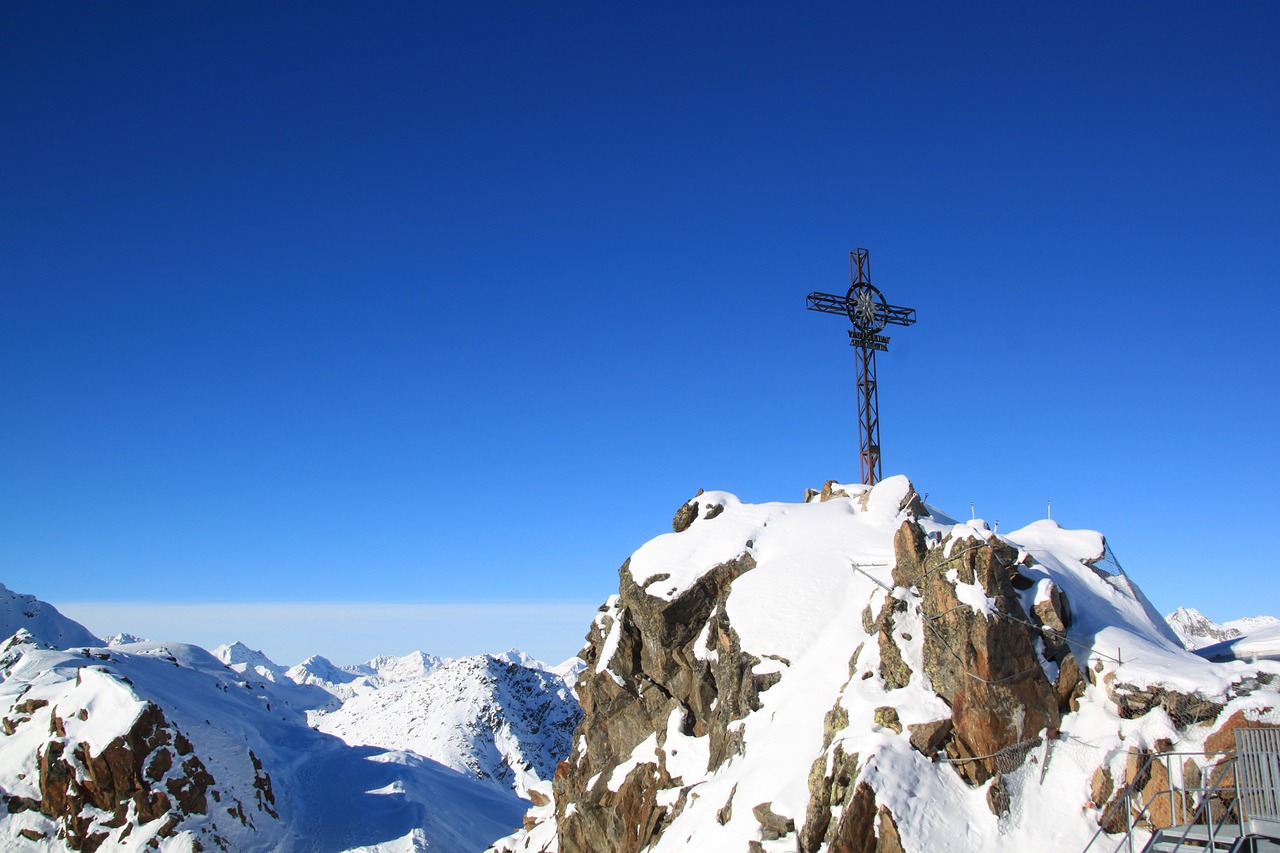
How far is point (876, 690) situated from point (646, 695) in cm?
1383

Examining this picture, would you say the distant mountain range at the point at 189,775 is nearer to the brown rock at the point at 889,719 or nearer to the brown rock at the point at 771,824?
the brown rock at the point at 771,824

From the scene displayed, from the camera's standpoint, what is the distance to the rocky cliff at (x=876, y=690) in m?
21.5

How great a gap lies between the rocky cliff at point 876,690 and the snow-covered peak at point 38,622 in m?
121

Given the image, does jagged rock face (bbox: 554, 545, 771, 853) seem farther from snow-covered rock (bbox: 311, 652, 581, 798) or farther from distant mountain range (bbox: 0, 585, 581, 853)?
snow-covered rock (bbox: 311, 652, 581, 798)

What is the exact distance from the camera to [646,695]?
121 ft

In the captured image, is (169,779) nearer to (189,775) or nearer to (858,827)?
(189,775)

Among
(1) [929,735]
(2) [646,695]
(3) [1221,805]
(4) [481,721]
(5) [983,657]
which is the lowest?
(4) [481,721]

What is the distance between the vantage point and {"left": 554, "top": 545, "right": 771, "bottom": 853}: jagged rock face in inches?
1253

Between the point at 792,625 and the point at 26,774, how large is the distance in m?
60.4

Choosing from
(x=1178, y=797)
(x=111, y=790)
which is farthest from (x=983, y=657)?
(x=111, y=790)

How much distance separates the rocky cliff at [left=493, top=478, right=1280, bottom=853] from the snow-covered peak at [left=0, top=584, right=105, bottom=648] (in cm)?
12073

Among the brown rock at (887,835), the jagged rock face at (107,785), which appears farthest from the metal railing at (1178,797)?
the jagged rock face at (107,785)

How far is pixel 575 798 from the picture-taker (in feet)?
126

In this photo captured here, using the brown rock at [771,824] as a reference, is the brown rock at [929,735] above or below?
above
